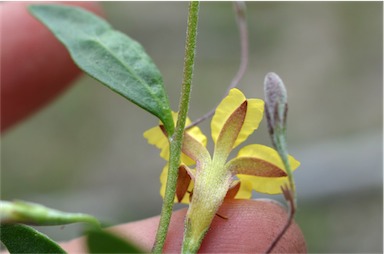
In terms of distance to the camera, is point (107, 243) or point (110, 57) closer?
point (107, 243)

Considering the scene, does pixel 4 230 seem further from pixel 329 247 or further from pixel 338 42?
pixel 338 42

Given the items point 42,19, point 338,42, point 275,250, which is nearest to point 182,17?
point 338,42

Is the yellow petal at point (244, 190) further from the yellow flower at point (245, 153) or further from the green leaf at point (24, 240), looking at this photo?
the green leaf at point (24, 240)

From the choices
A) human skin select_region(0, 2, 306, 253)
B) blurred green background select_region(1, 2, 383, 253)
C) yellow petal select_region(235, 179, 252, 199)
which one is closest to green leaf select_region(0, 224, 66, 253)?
yellow petal select_region(235, 179, 252, 199)

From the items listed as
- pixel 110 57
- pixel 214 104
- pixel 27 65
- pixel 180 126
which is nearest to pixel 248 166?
pixel 180 126

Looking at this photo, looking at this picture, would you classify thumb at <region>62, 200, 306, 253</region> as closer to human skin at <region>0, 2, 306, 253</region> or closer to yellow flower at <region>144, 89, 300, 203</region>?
yellow flower at <region>144, 89, 300, 203</region>

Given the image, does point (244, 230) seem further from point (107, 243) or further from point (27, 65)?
point (27, 65)
